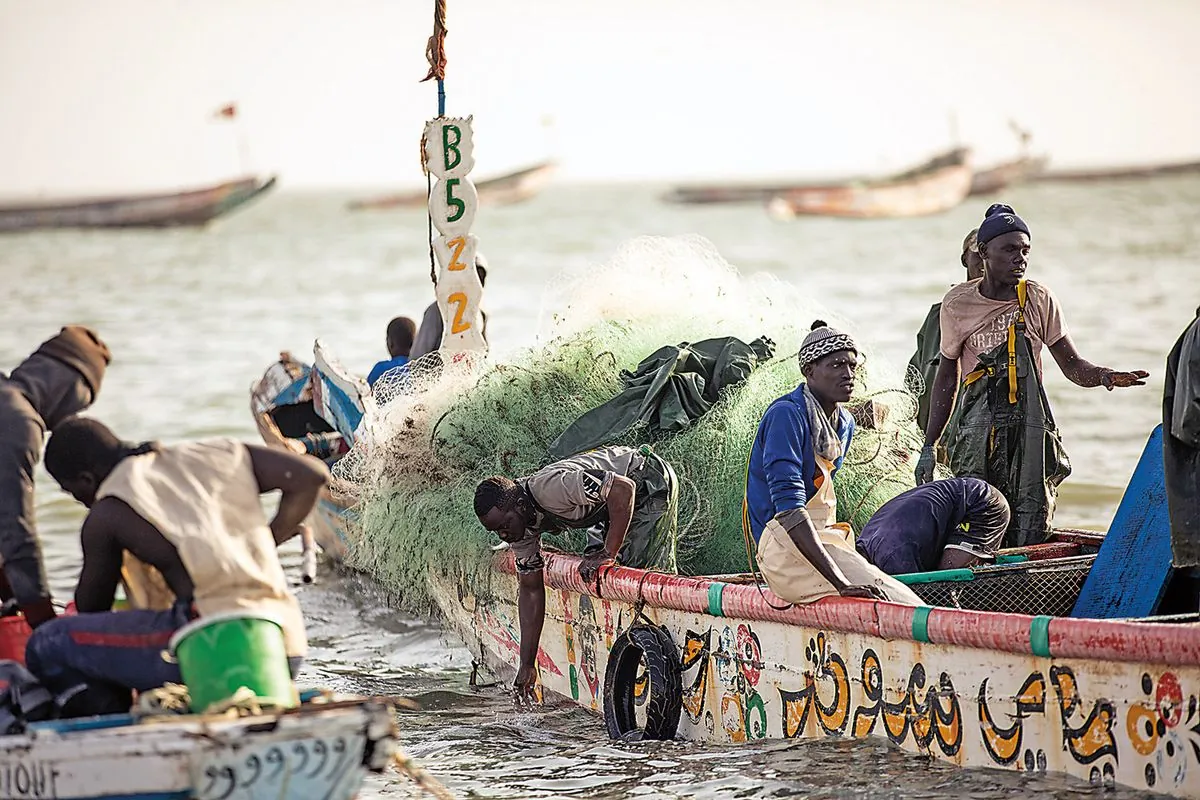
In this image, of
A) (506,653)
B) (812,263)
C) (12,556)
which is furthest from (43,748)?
(812,263)

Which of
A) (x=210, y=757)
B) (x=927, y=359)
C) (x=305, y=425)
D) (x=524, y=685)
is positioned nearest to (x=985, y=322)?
A: (x=927, y=359)

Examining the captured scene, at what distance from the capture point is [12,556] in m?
5.46

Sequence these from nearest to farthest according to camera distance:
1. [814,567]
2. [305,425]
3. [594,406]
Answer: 1. [814,567]
2. [594,406]
3. [305,425]

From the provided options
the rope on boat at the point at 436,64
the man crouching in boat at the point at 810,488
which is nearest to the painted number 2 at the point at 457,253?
the rope on boat at the point at 436,64

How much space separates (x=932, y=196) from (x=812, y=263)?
18.7 metres

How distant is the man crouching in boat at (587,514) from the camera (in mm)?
7297

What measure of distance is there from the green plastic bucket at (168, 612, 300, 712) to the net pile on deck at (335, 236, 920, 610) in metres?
3.41

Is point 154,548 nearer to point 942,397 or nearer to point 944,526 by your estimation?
point 944,526

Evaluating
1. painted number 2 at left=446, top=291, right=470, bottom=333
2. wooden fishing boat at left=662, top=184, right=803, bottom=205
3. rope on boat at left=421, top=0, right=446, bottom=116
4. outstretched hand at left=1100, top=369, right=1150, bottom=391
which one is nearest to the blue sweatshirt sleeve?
outstretched hand at left=1100, top=369, right=1150, bottom=391

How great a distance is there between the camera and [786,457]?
6.27 m

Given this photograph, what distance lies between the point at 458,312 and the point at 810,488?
439 cm

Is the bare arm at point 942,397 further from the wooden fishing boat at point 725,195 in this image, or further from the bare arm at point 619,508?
the wooden fishing boat at point 725,195

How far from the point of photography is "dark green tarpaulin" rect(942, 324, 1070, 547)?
7.59m

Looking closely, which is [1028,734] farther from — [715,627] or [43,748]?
[43,748]
